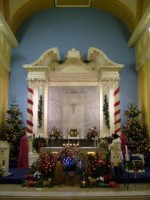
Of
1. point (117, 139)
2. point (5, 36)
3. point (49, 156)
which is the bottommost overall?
point (49, 156)

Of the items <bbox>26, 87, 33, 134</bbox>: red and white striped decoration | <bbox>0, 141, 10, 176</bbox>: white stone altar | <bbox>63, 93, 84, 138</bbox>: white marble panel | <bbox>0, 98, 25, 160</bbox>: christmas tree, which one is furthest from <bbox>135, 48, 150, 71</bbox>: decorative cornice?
<bbox>0, 141, 10, 176</bbox>: white stone altar

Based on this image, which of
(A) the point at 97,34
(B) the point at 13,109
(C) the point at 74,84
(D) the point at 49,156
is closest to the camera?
(D) the point at 49,156

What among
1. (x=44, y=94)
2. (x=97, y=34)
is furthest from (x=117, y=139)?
(x=97, y=34)

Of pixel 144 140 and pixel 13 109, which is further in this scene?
pixel 13 109

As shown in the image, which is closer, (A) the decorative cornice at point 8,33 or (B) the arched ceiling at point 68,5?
(A) the decorative cornice at point 8,33

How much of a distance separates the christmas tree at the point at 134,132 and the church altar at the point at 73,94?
1.59 ft

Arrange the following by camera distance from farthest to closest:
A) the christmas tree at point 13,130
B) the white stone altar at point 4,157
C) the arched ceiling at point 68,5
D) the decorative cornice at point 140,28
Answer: the arched ceiling at point 68,5
the christmas tree at point 13,130
the decorative cornice at point 140,28
the white stone altar at point 4,157

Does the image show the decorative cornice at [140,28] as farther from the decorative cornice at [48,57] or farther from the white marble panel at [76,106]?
the decorative cornice at [48,57]

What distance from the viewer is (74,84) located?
13.2m

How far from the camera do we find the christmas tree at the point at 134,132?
37.6 ft

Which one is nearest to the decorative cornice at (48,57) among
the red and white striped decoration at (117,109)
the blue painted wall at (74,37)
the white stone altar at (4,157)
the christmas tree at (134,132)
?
the blue painted wall at (74,37)

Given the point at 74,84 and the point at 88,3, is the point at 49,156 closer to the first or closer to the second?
the point at 74,84

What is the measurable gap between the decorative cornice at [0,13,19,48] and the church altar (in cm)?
179

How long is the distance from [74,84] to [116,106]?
8.36ft
